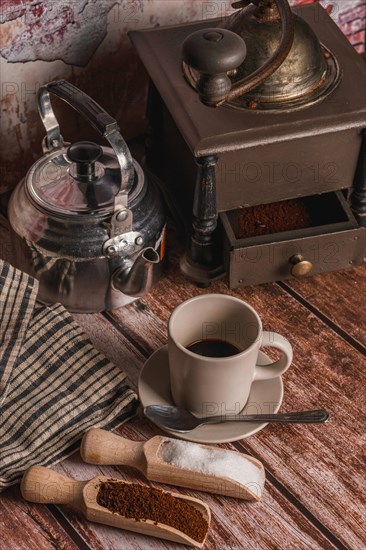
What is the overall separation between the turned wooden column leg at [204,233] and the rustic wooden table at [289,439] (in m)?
0.02

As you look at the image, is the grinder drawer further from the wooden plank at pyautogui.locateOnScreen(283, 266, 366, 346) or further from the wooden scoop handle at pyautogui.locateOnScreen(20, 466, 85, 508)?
A: the wooden scoop handle at pyautogui.locateOnScreen(20, 466, 85, 508)

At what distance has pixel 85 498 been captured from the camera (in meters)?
0.92

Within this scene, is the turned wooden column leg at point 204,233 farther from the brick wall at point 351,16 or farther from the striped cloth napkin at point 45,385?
the brick wall at point 351,16

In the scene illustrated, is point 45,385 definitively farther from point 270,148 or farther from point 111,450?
point 270,148

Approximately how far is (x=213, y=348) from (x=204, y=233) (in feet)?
0.66

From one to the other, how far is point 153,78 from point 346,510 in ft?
1.99

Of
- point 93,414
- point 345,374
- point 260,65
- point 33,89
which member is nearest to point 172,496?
Result: point 93,414

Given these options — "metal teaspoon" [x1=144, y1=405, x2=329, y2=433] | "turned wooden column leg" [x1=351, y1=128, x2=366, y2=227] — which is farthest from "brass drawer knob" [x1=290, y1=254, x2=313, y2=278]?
"metal teaspoon" [x1=144, y1=405, x2=329, y2=433]

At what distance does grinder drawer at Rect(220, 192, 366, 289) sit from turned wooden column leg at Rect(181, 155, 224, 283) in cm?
3

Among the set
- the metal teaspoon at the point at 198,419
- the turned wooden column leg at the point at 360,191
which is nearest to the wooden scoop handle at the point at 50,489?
the metal teaspoon at the point at 198,419

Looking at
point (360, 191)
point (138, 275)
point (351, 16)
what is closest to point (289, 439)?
point (138, 275)

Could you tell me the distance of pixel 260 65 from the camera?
1.11 m

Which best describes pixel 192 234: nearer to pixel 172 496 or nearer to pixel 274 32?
pixel 274 32

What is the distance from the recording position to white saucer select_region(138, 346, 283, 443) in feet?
3.25
